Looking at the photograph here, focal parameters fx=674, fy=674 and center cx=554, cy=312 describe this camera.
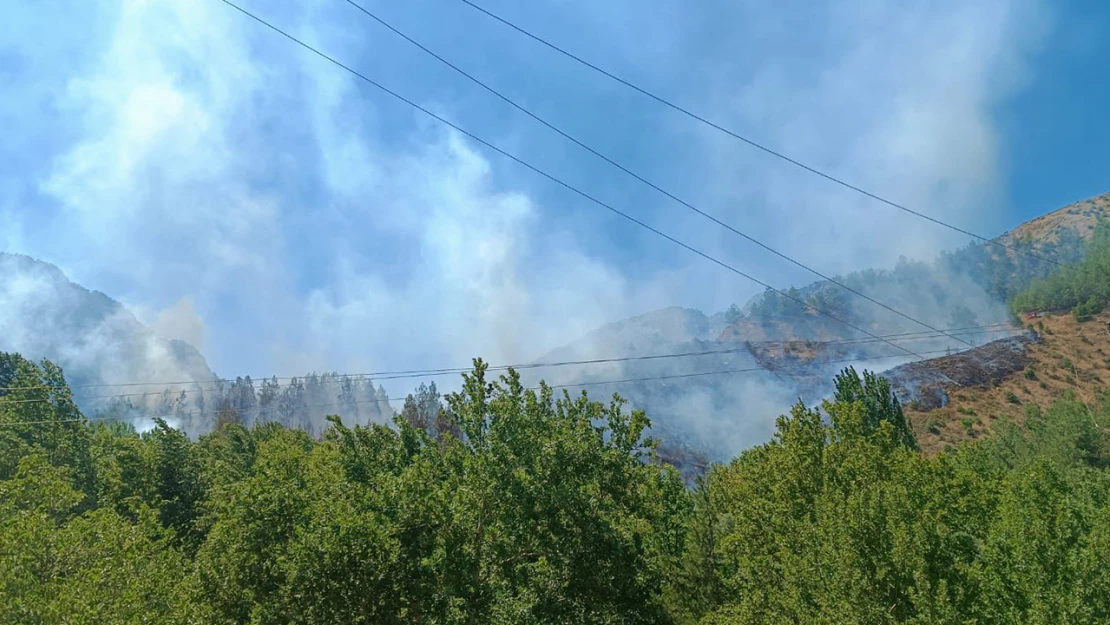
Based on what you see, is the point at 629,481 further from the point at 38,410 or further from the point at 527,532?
the point at 38,410

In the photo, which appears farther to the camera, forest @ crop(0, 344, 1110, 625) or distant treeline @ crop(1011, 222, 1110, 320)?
distant treeline @ crop(1011, 222, 1110, 320)

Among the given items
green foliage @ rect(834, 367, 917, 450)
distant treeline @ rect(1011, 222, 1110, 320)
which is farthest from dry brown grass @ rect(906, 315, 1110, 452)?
green foliage @ rect(834, 367, 917, 450)

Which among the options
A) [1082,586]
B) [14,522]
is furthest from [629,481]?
[14,522]

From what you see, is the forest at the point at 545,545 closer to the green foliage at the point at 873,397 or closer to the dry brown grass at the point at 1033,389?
the green foliage at the point at 873,397

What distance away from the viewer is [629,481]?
76.3ft

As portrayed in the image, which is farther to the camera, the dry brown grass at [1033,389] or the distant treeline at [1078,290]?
the distant treeline at [1078,290]

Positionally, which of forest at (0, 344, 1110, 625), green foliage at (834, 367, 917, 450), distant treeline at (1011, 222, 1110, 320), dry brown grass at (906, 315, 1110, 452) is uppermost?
distant treeline at (1011, 222, 1110, 320)

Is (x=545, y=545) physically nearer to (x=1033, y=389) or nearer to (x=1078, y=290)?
(x=1033, y=389)

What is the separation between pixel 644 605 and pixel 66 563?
2033 cm

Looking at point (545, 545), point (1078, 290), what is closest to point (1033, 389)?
point (1078, 290)

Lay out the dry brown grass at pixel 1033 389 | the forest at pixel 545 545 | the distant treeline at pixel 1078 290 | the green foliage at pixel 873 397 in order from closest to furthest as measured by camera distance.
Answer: the forest at pixel 545 545
the green foliage at pixel 873 397
the dry brown grass at pixel 1033 389
the distant treeline at pixel 1078 290

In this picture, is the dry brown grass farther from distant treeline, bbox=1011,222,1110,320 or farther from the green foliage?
the green foliage

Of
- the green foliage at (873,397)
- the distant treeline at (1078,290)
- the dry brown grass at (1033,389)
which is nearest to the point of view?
the green foliage at (873,397)

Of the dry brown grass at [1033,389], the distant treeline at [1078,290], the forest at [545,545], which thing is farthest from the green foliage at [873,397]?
the distant treeline at [1078,290]
